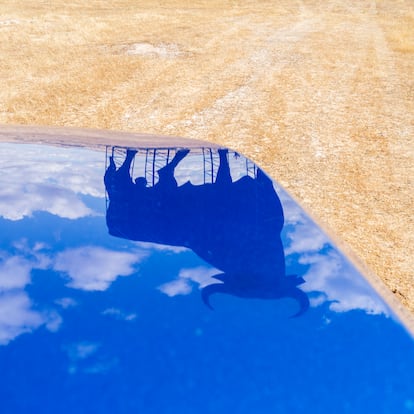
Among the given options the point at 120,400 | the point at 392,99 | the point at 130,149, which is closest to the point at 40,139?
the point at 130,149

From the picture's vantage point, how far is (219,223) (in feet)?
7.60

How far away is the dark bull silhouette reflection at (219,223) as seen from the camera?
1960 mm

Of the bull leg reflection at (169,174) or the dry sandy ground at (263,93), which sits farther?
the dry sandy ground at (263,93)

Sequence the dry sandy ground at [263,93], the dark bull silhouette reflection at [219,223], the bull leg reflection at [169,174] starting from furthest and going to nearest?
the dry sandy ground at [263,93], the bull leg reflection at [169,174], the dark bull silhouette reflection at [219,223]

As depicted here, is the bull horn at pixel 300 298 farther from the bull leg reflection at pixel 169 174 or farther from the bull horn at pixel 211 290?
the bull leg reflection at pixel 169 174

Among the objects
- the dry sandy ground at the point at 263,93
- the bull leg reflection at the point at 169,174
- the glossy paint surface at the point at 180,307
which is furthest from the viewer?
the dry sandy ground at the point at 263,93

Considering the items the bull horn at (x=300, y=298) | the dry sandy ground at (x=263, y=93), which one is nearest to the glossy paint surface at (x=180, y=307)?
the bull horn at (x=300, y=298)

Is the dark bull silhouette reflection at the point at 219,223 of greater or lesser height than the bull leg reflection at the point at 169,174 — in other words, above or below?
below

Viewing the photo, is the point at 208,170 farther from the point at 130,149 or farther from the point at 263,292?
the point at 263,292

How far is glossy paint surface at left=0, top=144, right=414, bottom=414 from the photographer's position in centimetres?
145

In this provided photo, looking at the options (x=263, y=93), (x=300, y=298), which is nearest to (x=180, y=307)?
(x=300, y=298)

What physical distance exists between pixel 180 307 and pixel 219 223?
62 centimetres

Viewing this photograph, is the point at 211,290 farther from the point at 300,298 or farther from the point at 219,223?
the point at 219,223

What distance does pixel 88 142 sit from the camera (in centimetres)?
342
